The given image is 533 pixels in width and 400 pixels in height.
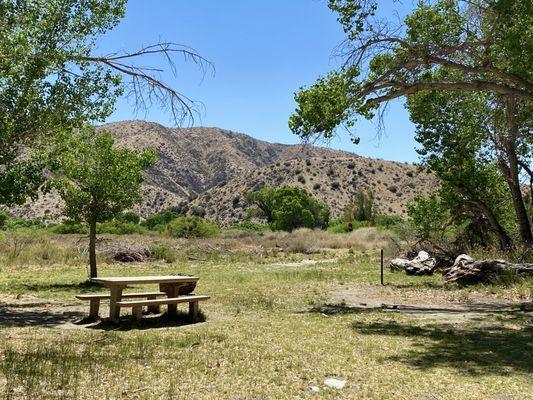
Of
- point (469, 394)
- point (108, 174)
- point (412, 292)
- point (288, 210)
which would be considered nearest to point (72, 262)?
point (108, 174)

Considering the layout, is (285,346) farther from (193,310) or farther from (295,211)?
(295,211)

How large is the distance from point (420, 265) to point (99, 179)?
12348 millimetres

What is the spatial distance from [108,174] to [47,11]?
364 inches

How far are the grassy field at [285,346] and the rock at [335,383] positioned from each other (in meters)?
0.07

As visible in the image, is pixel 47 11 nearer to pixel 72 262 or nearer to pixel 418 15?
pixel 418 15

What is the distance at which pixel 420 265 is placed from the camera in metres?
20.8

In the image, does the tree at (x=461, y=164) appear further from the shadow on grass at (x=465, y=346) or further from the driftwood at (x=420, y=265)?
the shadow on grass at (x=465, y=346)

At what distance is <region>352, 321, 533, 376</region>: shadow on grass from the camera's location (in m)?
6.95

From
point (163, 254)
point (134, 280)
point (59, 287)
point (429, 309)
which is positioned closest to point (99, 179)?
point (59, 287)

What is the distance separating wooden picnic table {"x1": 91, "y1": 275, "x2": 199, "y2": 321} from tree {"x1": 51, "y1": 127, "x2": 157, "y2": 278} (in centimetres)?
758

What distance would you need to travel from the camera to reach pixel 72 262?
25.7 metres

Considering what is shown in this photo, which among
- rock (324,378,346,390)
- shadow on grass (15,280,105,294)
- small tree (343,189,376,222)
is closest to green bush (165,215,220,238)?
small tree (343,189,376,222)

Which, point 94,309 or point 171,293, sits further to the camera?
point 171,293

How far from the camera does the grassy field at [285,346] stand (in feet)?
18.4
